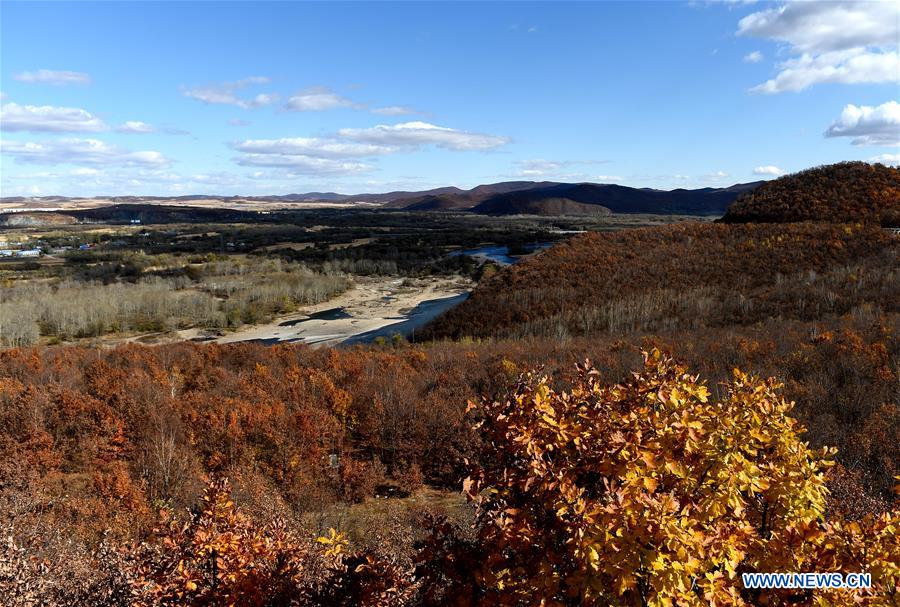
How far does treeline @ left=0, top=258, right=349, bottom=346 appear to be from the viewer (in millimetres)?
37312

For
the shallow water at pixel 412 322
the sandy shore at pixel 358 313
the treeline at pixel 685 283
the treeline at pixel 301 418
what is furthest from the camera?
the sandy shore at pixel 358 313

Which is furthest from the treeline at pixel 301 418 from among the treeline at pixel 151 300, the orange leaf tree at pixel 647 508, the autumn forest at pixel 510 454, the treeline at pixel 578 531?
the treeline at pixel 151 300

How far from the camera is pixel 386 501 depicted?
1108cm

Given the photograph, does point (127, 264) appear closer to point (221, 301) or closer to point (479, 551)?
point (221, 301)

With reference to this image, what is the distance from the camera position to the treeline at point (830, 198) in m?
37.7

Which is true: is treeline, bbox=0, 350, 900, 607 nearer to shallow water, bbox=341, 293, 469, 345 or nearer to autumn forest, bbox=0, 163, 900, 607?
autumn forest, bbox=0, 163, 900, 607

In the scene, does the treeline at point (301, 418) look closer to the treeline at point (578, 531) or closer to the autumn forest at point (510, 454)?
the autumn forest at point (510, 454)

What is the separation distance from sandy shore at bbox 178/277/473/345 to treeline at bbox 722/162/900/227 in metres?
26.6

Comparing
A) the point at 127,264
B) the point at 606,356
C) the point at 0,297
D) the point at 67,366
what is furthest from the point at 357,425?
the point at 127,264

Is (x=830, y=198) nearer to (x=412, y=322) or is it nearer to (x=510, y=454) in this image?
(x=412, y=322)

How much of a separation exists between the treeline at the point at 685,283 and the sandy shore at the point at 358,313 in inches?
306

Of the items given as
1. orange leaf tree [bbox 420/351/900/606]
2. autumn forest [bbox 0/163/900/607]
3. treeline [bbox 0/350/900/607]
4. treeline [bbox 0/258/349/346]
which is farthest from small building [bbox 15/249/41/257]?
orange leaf tree [bbox 420/351/900/606]

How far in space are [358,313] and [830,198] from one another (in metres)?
38.0

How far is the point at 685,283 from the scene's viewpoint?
98.4 feet
